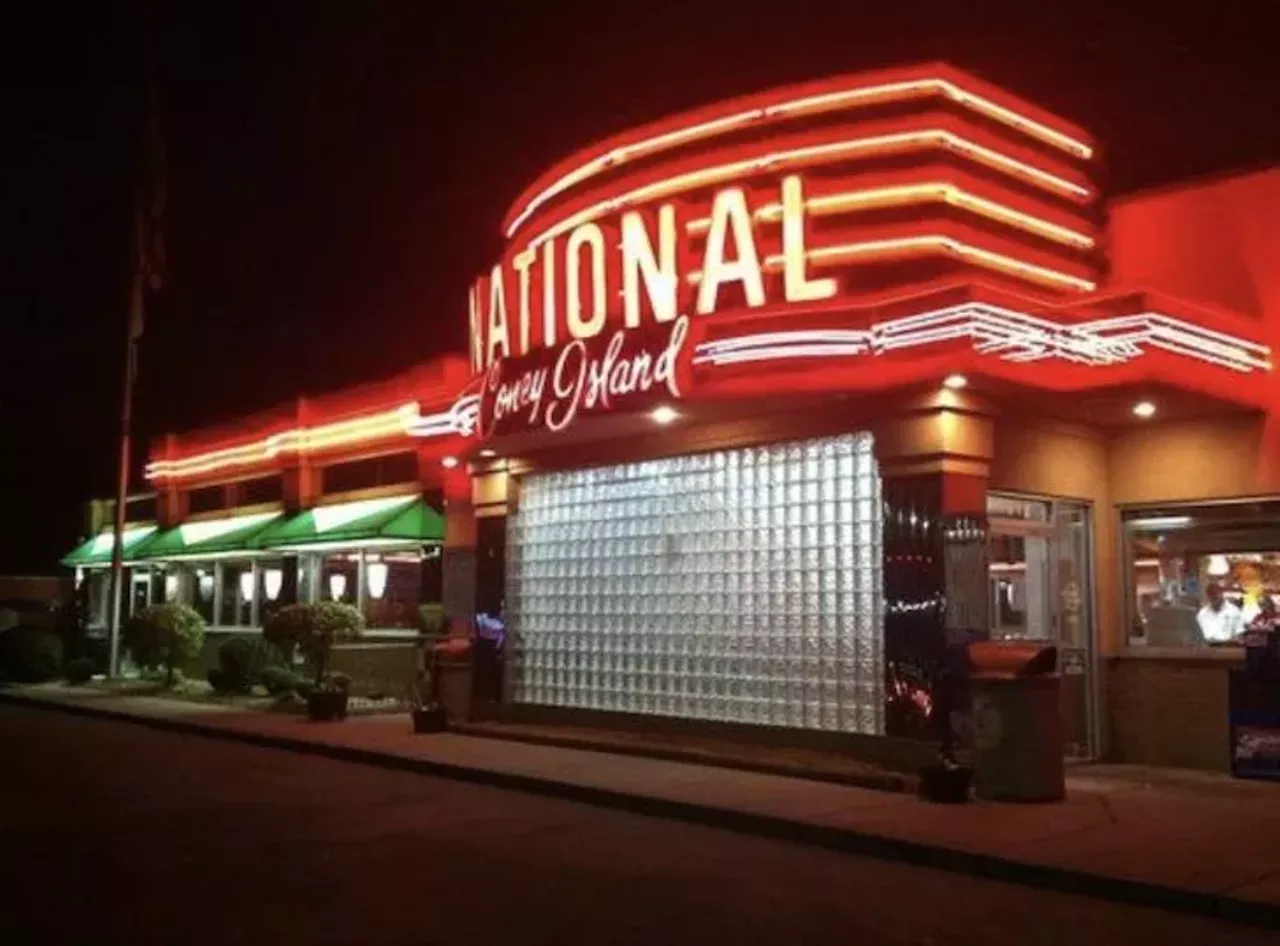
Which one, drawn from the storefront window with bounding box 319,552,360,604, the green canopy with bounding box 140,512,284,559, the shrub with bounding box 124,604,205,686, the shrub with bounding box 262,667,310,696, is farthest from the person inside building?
the shrub with bounding box 124,604,205,686

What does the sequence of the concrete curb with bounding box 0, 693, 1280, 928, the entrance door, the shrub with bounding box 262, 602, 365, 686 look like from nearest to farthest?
1. the concrete curb with bounding box 0, 693, 1280, 928
2. the entrance door
3. the shrub with bounding box 262, 602, 365, 686

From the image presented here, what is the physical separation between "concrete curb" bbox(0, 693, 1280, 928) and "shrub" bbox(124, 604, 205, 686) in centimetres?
1006

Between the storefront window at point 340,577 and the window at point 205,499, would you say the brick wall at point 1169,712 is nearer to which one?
the storefront window at point 340,577

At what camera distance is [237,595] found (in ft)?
97.6

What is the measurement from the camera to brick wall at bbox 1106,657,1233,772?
14628mm

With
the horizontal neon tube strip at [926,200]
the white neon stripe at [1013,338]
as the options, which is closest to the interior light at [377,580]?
the horizontal neon tube strip at [926,200]

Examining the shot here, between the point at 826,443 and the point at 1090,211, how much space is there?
13.3 ft

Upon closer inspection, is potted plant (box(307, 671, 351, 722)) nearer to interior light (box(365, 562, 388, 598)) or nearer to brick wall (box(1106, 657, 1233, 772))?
interior light (box(365, 562, 388, 598))

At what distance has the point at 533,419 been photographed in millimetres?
16484

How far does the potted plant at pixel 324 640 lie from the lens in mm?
20578

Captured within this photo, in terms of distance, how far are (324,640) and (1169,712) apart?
12121 mm

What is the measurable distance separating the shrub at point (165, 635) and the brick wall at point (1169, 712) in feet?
57.9

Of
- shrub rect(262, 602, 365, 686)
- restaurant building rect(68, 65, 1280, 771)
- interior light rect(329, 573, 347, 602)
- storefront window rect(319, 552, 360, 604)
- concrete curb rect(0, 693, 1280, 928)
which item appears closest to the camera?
concrete curb rect(0, 693, 1280, 928)

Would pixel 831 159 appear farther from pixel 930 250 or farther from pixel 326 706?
pixel 326 706
